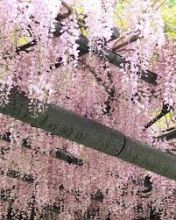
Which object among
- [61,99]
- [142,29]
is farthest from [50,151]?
[142,29]

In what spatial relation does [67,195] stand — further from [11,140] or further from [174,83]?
[174,83]

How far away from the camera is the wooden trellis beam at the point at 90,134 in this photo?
11.9 ft

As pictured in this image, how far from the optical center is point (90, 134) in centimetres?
393

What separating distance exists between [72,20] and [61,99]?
813mm

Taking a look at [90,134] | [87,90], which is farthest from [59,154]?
[90,134]

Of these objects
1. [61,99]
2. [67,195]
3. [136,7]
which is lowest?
[67,195]

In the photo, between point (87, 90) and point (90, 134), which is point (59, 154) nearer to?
point (87, 90)

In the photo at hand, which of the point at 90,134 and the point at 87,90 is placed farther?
the point at 87,90

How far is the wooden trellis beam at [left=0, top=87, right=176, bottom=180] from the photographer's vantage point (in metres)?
3.63

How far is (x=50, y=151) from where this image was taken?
532cm

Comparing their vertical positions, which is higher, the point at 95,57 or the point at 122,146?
the point at 95,57

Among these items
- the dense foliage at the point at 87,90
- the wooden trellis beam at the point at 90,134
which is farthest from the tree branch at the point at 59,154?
the wooden trellis beam at the point at 90,134

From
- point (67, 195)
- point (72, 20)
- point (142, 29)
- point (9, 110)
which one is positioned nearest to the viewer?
point (9, 110)

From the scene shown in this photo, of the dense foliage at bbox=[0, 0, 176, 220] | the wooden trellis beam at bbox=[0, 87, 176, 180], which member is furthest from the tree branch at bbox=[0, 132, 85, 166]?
the wooden trellis beam at bbox=[0, 87, 176, 180]
